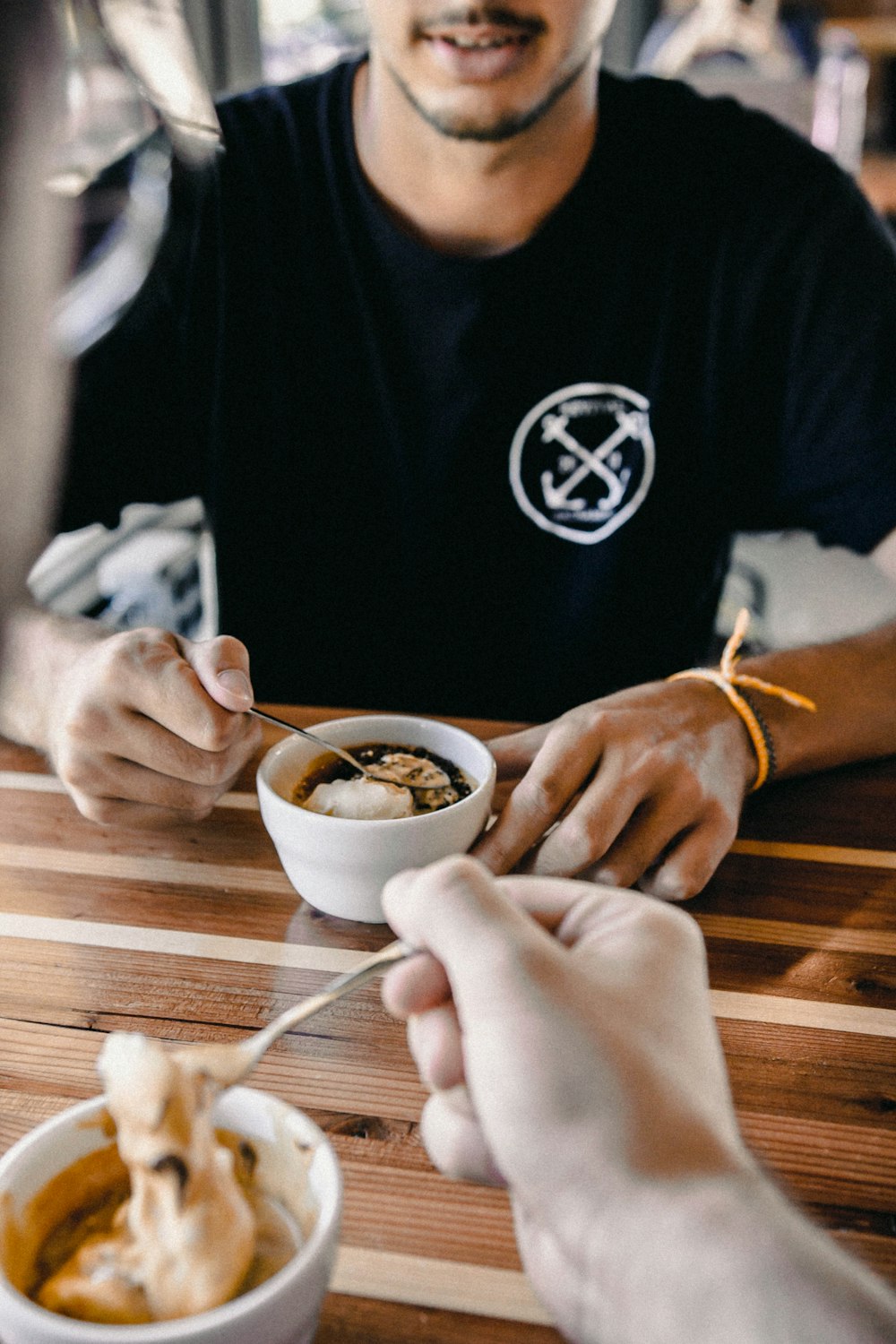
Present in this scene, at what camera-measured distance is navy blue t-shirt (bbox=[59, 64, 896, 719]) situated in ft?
5.19

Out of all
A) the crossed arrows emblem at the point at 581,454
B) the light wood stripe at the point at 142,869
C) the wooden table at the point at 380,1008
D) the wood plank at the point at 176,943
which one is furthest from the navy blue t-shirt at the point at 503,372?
the wood plank at the point at 176,943

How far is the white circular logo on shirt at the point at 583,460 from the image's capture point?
5.24 feet

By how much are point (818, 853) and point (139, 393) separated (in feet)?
3.87

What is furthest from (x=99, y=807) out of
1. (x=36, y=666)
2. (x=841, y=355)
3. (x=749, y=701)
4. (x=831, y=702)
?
(x=841, y=355)

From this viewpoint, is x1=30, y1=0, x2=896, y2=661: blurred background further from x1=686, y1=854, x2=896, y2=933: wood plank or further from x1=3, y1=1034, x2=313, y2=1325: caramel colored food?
x1=3, y1=1034, x2=313, y2=1325: caramel colored food

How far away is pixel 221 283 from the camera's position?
160cm

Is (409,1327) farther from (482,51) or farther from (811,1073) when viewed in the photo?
(482,51)

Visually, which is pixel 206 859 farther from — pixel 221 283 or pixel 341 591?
pixel 221 283

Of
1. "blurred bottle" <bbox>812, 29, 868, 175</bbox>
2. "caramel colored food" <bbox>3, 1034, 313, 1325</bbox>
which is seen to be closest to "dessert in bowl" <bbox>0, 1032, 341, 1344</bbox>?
"caramel colored food" <bbox>3, 1034, 313, 1325</bbox>

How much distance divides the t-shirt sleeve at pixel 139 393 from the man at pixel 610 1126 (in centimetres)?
116

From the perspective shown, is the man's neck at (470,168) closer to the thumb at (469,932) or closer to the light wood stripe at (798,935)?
the light wood stripe at (798,935)

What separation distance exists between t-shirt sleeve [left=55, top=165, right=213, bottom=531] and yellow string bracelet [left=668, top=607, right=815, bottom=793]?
0.92m

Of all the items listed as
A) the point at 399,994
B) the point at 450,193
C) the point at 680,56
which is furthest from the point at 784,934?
the point at 680,56

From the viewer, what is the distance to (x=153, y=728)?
1072mm
